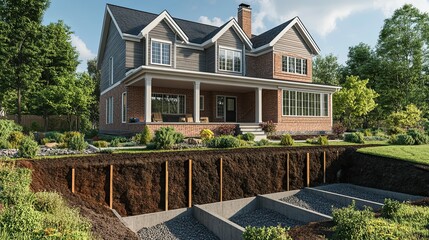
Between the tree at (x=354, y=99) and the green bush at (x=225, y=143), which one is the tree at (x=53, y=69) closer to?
the green bush at (x=225, y=143)

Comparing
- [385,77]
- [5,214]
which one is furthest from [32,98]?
[385,77]

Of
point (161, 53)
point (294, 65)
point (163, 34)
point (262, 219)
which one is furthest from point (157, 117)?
point (294, 65)

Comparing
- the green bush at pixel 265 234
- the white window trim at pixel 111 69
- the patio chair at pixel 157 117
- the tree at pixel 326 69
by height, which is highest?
the tree at pixel 326 69

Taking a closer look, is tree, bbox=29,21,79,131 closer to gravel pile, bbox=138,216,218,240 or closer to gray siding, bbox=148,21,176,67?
gray siding, bbox=148,21,176,67

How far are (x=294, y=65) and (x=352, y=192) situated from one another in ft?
43.2

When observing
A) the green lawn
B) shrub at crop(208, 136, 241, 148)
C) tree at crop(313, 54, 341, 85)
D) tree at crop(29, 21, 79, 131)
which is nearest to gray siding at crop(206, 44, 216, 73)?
shrub at crop(208, 136, 241, 148)

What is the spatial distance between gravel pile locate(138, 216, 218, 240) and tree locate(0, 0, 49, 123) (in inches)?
823

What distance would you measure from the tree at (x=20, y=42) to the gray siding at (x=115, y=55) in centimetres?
605

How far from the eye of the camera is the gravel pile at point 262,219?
25.7ft

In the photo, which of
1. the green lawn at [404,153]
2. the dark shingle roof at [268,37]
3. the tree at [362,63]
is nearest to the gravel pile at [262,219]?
the green lawn at [404,153]

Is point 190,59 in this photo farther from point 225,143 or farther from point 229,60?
point 225,143

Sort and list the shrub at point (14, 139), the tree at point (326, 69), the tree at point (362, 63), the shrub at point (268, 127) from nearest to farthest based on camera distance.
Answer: the shrub at point (14, 139), the shrub at point (268, 127), the tree at point (362, 63), the tree at point (326, 69)

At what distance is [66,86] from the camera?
25953 millimetres

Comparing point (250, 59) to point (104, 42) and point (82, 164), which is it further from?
point (82, 164)
